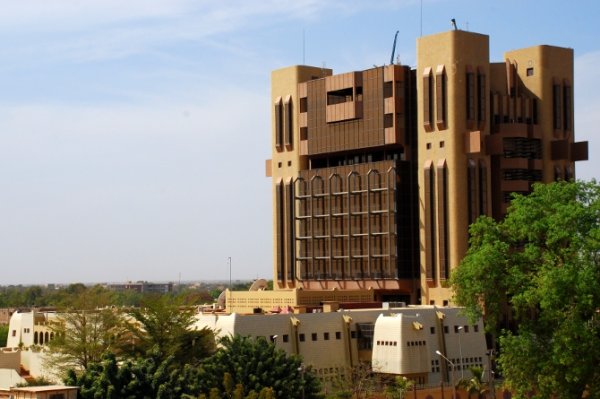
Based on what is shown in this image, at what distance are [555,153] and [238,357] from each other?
243ft

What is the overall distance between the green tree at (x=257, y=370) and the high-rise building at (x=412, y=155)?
52.8 m

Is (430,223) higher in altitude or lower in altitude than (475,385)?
higher

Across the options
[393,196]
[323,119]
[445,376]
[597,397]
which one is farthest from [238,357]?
[323,119]

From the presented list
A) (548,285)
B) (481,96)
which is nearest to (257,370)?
(548,285)

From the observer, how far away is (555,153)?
140875mm

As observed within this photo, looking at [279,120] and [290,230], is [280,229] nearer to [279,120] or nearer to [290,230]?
[290,230]

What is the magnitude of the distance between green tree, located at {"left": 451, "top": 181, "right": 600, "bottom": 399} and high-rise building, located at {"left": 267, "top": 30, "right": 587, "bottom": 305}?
167ft

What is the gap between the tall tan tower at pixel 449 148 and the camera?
429 ft

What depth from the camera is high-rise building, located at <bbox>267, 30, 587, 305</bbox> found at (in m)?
132

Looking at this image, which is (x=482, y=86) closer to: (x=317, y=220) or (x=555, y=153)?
(x=555, y=153)

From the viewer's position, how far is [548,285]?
74.3 m

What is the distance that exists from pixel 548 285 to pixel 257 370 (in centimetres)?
2041

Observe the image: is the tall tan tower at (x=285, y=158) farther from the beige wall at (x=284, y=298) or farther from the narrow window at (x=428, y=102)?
the narrow window at (x=428, y=102)

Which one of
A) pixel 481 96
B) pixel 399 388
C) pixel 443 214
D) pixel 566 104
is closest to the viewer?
pixel 399 388
